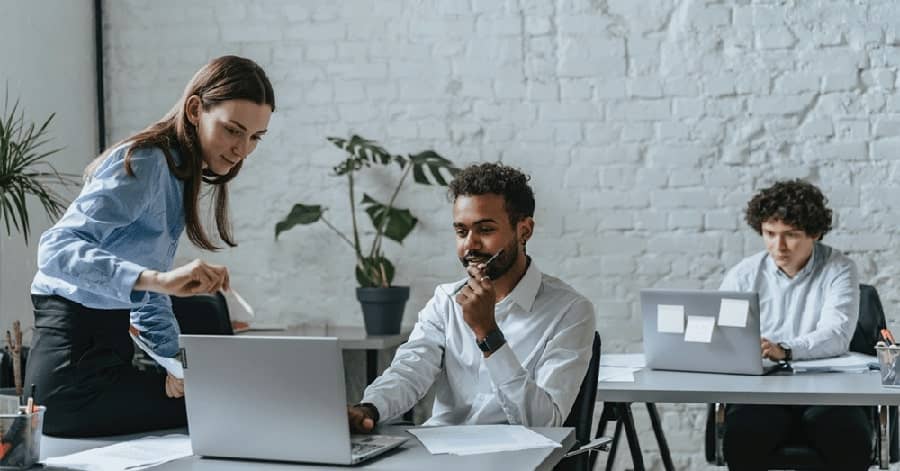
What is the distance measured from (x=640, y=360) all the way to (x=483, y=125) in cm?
158

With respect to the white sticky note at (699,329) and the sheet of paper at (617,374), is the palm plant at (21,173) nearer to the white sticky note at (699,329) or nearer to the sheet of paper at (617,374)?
the sheet of paper at (617,374)

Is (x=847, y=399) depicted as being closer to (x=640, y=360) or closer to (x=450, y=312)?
(x=640, y=360)

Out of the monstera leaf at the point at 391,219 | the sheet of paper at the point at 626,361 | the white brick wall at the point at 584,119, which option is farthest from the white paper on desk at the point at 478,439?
the white brick wall at the point at 584,119

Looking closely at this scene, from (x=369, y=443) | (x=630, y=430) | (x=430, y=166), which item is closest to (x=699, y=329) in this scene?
(x=630, y=430)

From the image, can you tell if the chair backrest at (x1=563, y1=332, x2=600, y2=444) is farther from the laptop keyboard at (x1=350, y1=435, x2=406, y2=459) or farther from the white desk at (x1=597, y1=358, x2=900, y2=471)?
the laptop keyboard at (x1=350, y1=435, x2=406, y2=459)

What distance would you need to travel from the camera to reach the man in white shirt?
2295 mm

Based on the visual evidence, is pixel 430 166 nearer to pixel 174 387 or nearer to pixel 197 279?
pixel 174 387

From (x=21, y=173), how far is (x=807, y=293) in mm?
2935

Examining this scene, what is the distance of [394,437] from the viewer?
6.56 ft

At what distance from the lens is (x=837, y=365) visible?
3.18 metres

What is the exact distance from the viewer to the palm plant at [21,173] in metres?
3.80

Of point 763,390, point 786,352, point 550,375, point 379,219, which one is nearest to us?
point 550,375

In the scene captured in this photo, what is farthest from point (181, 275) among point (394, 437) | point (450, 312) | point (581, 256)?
point (581, 256)

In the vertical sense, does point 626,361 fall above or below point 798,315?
below
